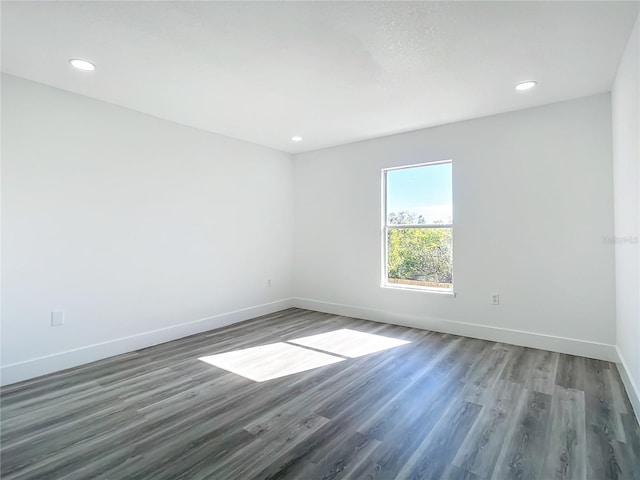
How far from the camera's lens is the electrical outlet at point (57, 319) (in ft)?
9.61

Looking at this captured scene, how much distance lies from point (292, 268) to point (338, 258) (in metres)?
0.93

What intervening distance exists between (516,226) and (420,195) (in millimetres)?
1207

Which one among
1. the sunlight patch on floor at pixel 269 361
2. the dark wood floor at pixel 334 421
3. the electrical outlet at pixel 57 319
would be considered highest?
the electrical outlet at pixel 57 319

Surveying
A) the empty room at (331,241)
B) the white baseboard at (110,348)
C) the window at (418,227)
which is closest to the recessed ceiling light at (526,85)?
the empty room at (331,241)

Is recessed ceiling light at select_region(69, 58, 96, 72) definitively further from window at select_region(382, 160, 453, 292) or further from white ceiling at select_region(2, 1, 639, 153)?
window at select_region(382, 160, 453, 292)

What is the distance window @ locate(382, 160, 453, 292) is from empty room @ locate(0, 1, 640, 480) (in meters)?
0.03

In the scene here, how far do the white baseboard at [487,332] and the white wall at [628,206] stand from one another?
0.31 m

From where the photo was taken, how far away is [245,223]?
471cm

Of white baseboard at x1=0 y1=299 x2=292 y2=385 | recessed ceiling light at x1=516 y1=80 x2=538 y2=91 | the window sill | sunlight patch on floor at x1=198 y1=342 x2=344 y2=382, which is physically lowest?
sunlight patch on floor at x1=198 y1=342 x2=344 y2=382

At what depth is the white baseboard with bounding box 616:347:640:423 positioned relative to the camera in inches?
83.7

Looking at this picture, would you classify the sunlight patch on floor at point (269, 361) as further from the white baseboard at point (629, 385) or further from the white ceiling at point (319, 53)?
the white ceiling at point (319, 53)

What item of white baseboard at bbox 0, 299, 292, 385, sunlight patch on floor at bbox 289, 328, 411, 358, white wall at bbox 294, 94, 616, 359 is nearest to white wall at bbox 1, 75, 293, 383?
white baseboard at bbox 0, 299, 292, 385

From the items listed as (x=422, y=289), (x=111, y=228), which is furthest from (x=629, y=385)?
(x=111, y=228)

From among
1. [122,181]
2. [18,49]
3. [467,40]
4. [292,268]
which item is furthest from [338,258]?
[18,49]
